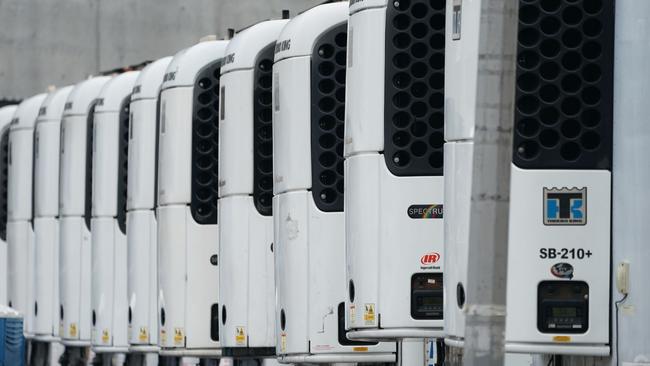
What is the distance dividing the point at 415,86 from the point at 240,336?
546 cm

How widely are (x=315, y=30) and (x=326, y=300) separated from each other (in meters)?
2.54

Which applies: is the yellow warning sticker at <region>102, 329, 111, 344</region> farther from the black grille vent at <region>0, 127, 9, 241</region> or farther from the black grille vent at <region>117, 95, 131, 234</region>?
the black grille vent at <region>0, 127, 9, 241</region>

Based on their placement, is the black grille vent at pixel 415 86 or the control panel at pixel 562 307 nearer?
the control panel at pixel 562 307

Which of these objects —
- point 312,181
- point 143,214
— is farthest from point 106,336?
point 312,181

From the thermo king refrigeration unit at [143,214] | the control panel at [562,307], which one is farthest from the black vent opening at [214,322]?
the control panel at [562,307]

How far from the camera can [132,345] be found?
30.5 metres

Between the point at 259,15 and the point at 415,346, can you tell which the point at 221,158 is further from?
the point at 259,15

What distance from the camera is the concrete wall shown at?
50656 millimetres

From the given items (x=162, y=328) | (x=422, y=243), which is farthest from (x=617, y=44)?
(x=162, y=328)

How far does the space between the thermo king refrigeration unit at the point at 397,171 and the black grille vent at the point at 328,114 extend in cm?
242

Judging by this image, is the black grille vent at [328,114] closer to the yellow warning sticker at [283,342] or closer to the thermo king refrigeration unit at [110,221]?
the yellow warning sticker at [283,342]

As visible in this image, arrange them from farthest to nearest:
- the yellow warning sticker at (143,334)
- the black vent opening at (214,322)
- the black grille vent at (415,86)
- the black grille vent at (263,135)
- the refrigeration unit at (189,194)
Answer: the yellow warning sticker at (143,334) < the refrigeration unit at (189,194) < the black vent opening at (214,322) < the black grille vent at (263,135) < the black grille vent at (415,86)

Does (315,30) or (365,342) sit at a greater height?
(315,30)

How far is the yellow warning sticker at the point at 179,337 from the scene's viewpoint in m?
27.7
